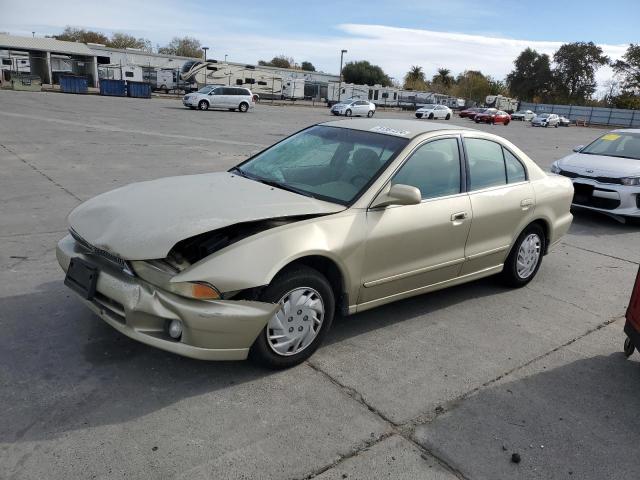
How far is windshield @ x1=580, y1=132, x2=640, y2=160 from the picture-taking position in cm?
888

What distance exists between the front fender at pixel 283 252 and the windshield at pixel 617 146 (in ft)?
23.5

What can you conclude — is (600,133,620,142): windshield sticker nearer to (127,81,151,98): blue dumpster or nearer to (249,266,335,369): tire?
(249,266,335,369): tire

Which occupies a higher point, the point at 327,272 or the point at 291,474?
the point at 327,272

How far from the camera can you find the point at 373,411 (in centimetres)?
308

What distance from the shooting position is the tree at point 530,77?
9162cm

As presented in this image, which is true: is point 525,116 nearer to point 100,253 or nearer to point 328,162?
point 328,162

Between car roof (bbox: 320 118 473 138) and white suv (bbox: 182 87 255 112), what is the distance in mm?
29366

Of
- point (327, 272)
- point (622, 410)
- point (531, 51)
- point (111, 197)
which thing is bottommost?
point (622, 410)

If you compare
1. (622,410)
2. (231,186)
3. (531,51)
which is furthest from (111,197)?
(531,51)

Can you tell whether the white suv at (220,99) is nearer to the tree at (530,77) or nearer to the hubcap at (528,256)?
the hubcap at (528,256)

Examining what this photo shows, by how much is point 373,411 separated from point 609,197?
671 cm

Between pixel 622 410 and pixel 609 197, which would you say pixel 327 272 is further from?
pixel 609 197

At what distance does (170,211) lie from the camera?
11.0 ft

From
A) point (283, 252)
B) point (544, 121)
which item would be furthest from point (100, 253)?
point (544, 121)
